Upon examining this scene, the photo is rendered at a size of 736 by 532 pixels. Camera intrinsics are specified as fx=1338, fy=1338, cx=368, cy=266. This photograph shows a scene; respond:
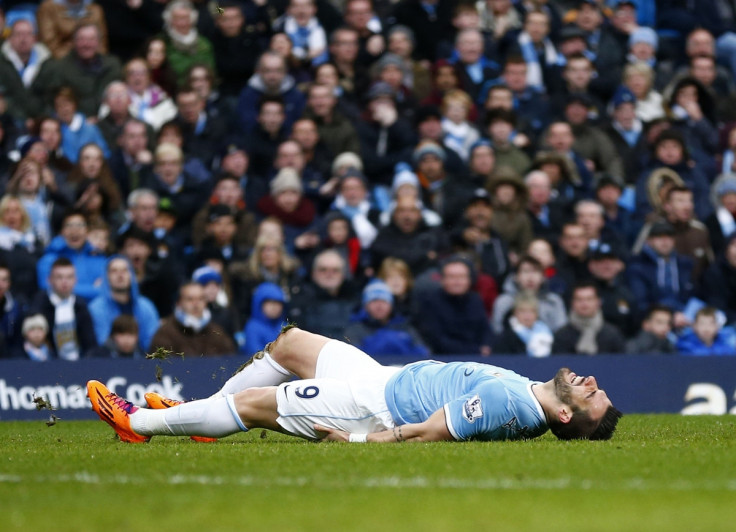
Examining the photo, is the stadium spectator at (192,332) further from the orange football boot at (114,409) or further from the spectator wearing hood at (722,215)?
the spectator wearing hood at (722,215)

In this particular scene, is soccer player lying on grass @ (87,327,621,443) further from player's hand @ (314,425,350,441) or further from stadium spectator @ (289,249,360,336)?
stadium spectator @ (289,249,360,336)

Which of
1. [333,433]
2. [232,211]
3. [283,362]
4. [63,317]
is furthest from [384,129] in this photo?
[333,433]

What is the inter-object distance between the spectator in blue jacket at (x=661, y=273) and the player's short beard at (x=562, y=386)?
6.74 m

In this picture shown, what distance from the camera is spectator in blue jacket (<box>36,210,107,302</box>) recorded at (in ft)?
46.2

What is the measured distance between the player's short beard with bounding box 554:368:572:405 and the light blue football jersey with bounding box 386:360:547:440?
0.15 m

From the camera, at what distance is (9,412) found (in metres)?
13.0

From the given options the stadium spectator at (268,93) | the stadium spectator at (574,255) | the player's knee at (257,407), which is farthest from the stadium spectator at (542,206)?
the player's knee at (257,407)

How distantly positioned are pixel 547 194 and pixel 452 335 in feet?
8.46

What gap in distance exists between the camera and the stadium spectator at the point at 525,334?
13.9 m

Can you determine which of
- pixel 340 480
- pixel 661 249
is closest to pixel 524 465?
pixel 340 480

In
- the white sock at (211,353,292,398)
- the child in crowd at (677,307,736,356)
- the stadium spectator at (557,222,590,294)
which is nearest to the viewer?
the white sock at (211,353,292,398)

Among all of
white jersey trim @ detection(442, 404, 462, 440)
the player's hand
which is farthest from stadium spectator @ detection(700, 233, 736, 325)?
the player's hand

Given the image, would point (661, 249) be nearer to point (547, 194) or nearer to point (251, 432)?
point (547, 194)

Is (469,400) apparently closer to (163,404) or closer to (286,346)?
(286,346)
